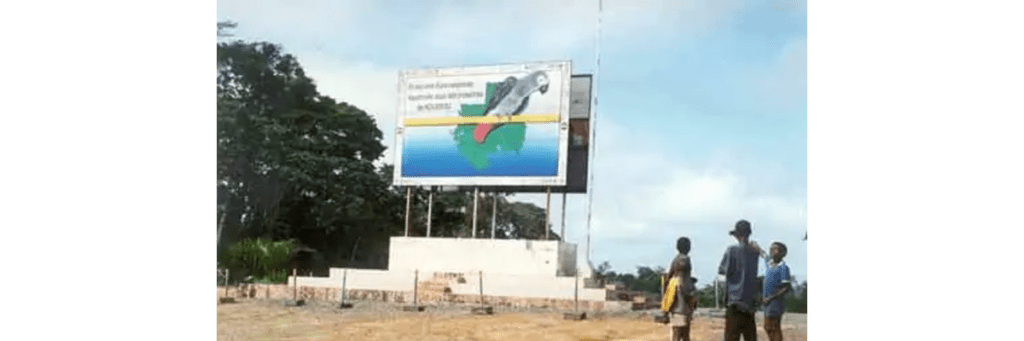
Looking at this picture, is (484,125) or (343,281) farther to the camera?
(484,125)

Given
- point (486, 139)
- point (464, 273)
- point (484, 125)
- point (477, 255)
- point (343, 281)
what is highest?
point (484, 125)

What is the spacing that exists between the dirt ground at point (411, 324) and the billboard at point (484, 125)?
1341mm

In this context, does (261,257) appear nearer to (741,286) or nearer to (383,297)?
(383,297)

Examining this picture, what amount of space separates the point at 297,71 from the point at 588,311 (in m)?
3.05

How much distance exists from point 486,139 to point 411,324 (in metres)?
2.12

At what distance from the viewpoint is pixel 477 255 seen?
33.6 feet

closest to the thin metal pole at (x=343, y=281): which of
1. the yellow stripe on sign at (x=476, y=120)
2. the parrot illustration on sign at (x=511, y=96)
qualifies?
the yellow stripe on sign at (x=476, y=120)

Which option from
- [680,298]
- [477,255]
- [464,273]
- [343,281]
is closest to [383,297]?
[343,281]

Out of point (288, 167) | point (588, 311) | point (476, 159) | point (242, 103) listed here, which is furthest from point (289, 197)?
point (588, 311)

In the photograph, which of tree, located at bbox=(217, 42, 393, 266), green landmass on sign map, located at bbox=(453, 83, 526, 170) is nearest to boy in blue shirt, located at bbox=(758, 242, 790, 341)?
green landmass on sign map, located at bbox=(453, 83, 526, 170)

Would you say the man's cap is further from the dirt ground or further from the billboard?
the billboard

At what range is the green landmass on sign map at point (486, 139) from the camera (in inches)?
395

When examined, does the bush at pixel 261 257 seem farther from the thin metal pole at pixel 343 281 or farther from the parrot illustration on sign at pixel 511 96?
the parrot illustration on sign at pixel 511 96

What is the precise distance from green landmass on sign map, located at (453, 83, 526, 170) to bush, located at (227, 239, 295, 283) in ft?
5.74
